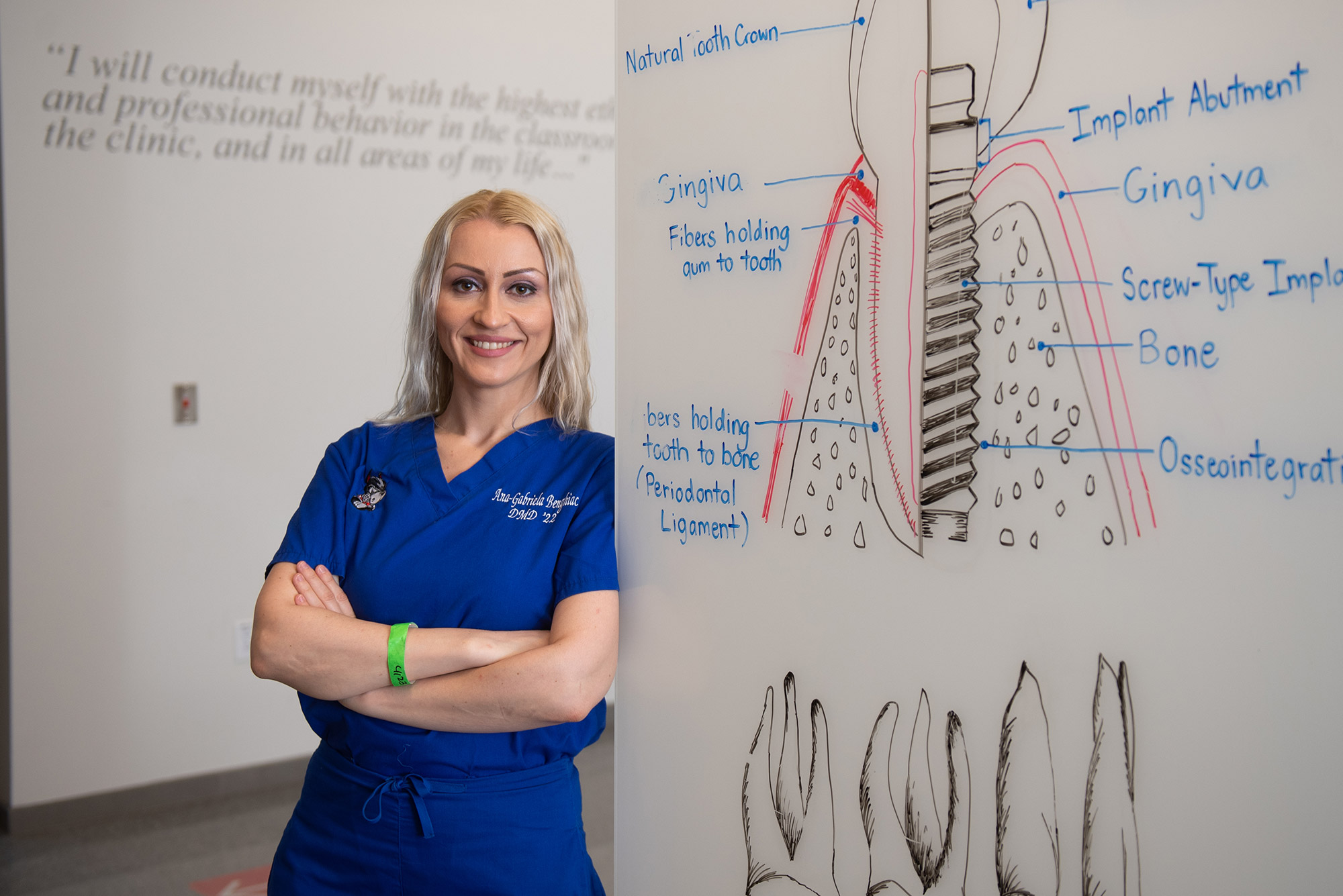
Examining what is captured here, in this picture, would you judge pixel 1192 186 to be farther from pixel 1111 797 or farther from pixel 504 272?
pixel 504 272

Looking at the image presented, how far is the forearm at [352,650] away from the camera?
121 centimetres

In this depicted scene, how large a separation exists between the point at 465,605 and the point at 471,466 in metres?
0.20

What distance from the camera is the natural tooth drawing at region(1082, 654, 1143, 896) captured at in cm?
A: 87

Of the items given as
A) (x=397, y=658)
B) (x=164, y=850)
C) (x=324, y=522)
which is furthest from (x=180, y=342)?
(x=397, y=658)

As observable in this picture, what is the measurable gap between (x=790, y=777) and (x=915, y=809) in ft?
0.51

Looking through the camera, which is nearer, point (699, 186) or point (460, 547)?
point (699, 186)

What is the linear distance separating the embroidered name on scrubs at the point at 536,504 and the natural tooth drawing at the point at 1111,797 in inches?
27.1

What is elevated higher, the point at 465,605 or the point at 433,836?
the point at 465,605

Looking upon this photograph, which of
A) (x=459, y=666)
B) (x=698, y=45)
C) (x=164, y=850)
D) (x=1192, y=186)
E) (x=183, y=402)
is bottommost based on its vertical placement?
(x=164, y=850)

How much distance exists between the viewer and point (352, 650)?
122 centimetres

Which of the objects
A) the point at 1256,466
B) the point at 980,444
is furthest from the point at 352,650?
the point at 1256,466

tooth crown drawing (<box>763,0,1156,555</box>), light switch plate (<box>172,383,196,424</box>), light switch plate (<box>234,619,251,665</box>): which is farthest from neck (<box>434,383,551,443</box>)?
light switch plate (<box>234,619,251,665</box>)

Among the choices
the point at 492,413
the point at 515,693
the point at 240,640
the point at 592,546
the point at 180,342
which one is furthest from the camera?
the point at 240,640

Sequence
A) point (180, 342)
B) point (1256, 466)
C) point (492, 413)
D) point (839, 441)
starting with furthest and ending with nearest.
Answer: point (180, 342) < point (492, 413) < point (839, 441) < point (1256, 466)
